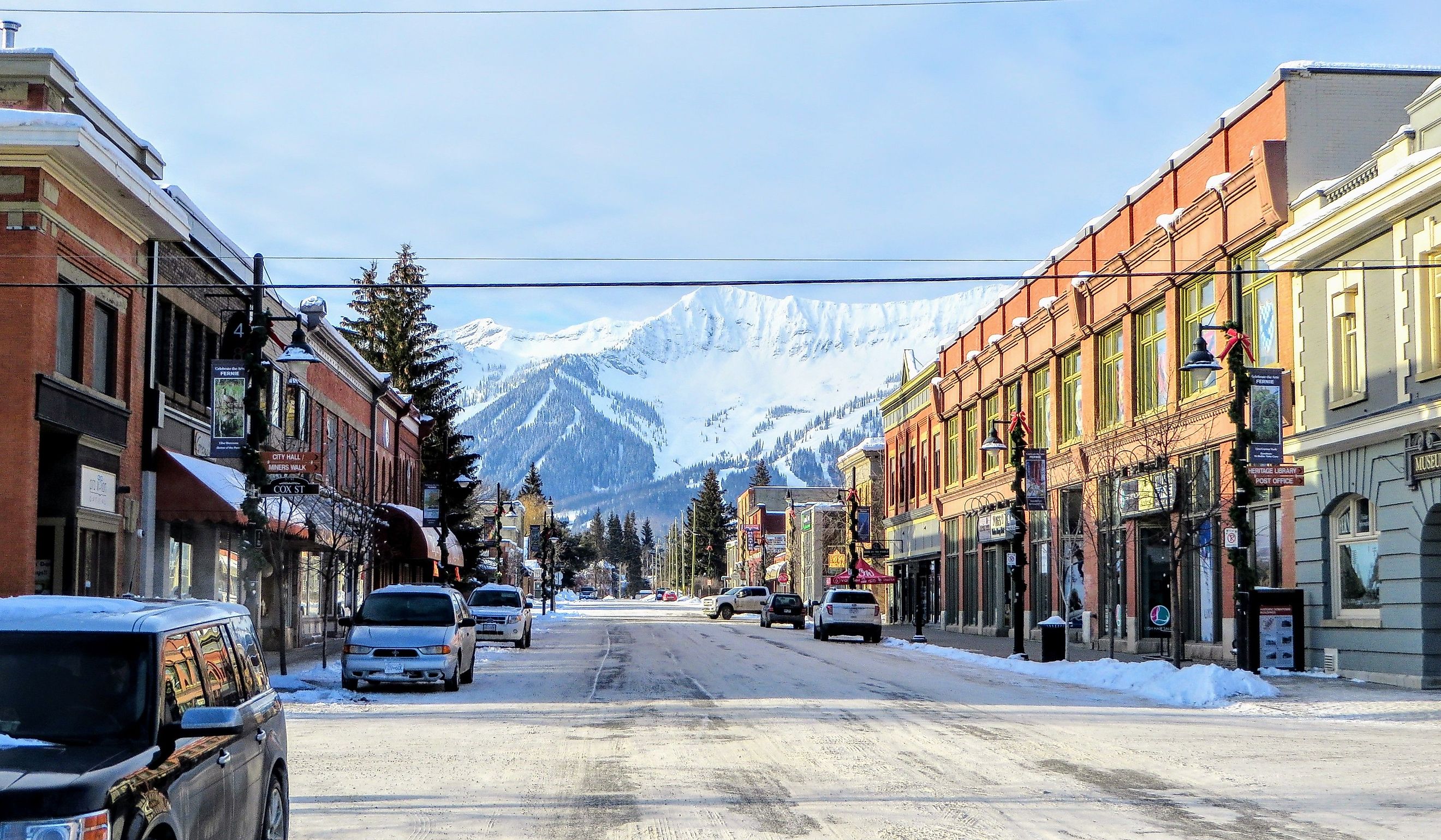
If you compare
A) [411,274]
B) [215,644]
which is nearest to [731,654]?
[215,644]

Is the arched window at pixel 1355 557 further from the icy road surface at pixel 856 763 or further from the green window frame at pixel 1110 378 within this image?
the green window frame at pixel 1110 378

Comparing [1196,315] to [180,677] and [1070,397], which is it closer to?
[1070,397]

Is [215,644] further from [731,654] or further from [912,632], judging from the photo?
[912,632]

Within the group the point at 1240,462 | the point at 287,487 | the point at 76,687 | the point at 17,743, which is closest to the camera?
the point at 17,743

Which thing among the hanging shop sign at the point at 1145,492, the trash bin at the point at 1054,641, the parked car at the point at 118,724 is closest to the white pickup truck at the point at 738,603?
the hanging shop sign at the point at 1145,492

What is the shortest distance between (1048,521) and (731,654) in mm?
14483

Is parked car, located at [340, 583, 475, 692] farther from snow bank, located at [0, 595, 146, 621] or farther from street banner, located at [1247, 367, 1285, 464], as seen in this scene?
snow bank, located at [0, 595, 146, 621]

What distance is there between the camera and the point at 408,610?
23.8 metres

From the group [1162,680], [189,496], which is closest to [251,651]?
[1162,680]

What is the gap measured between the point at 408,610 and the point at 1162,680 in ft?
41.2

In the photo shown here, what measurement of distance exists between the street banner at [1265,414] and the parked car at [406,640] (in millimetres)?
14222

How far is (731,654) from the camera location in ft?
115

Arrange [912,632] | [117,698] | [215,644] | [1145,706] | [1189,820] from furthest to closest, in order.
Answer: [912,632]
[1145,706]
[1189,820]
[215,644]
[117,698]

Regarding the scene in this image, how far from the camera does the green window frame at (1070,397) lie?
4300cm
